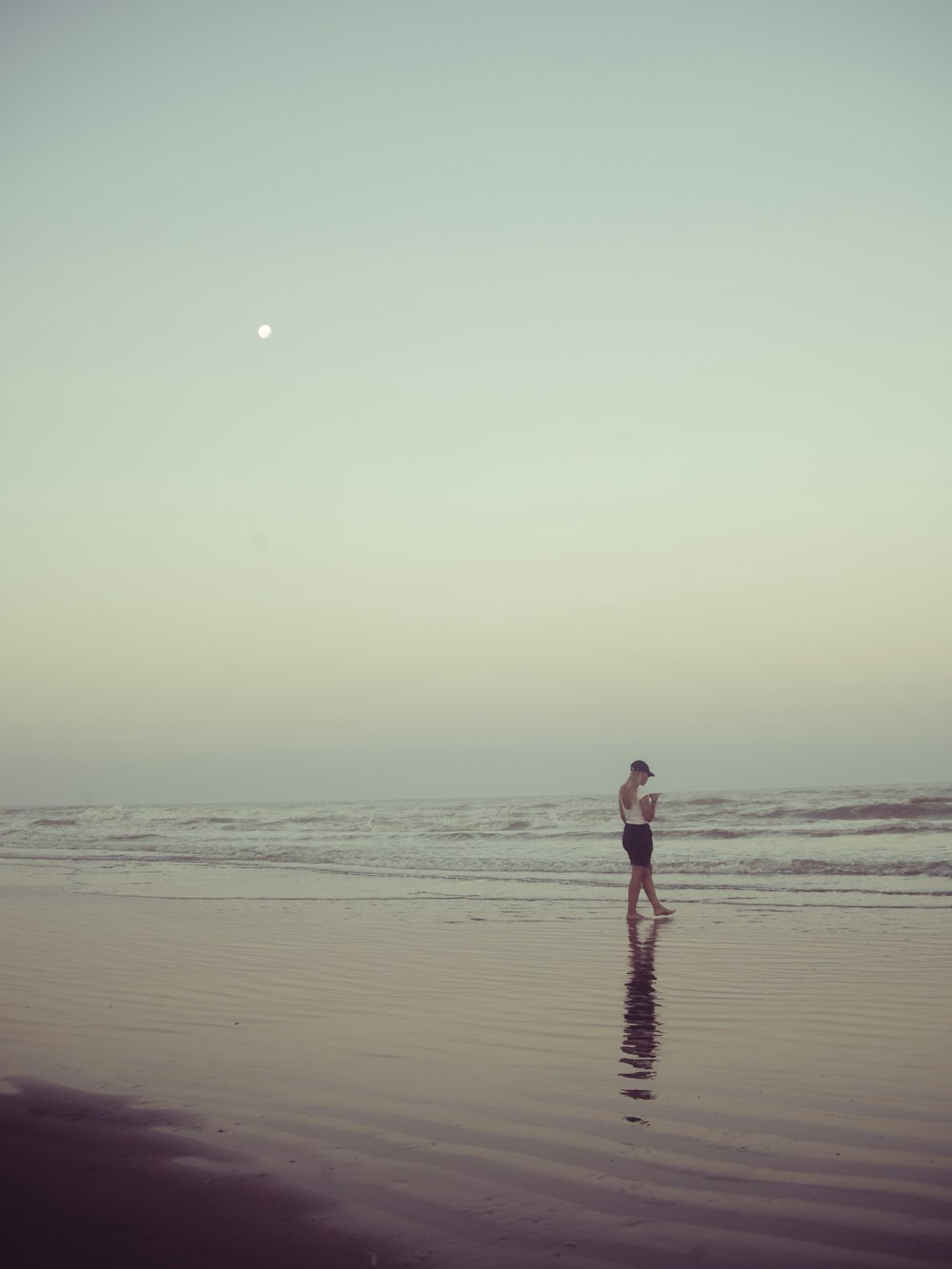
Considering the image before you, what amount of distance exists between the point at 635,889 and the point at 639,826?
1061 millimetres

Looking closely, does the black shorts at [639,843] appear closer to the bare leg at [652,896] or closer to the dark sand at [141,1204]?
the bare leg at [652,896]

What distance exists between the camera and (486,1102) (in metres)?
4.37

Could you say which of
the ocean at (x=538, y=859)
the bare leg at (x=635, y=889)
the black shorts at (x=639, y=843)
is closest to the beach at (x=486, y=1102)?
the bare leg at (x=635, y=889)

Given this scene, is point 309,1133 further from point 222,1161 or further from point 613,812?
point 613,812

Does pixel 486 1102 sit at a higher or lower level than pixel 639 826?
lower

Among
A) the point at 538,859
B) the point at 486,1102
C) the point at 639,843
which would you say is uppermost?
the point at 639,843

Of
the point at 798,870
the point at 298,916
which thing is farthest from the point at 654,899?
the point at 798,870

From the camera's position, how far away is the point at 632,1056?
520cm

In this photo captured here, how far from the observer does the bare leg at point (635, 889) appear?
38.2 ft

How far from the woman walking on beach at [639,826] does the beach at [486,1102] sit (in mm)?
2404

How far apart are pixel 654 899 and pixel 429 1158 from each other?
8725mm

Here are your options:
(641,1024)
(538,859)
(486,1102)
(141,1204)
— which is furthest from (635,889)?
(538,859)

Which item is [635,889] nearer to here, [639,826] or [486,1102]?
[639,826]

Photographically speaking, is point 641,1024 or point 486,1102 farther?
point 641,1024
